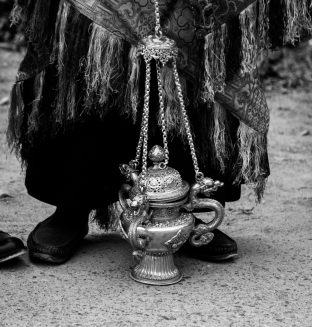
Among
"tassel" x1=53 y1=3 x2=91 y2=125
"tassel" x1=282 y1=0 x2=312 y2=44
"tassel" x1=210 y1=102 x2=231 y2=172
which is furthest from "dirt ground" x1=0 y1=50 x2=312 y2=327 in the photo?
"tassel" x1=282 y1=0 x2=312 y2=44

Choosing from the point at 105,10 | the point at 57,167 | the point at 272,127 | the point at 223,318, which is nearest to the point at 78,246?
the point at 57,167

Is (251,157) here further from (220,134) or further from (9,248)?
(9,248)

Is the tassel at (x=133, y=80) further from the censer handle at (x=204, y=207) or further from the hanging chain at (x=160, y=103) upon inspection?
the censer handle at (x=204, y=207)

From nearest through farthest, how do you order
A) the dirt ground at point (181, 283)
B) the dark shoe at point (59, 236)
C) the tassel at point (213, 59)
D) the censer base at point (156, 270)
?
1. the dirt ground at point (181, 283)
2. the tassel at point (213, 59)
3. the censer base at point (156, 270)
4. the dark shoe at point (59, 236)

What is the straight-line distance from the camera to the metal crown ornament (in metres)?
2.10

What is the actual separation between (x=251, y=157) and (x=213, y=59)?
373 millimetres

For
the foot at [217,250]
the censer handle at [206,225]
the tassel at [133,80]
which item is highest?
the tassel at [133,80]

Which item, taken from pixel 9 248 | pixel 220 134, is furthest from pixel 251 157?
pixel 9 248

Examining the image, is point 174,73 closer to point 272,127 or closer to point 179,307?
point 179,307

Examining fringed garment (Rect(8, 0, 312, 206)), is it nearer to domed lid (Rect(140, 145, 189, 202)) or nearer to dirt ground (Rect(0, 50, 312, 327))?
domed lid (Rect(140, 145, 189, 202))

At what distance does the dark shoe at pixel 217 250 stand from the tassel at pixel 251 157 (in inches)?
8.5

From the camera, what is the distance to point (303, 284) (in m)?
2.26

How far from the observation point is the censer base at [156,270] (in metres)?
2.21

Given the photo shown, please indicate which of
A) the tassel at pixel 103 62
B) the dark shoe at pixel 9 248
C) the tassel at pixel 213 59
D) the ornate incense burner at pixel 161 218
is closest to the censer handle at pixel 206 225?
the ornate incense burner at pixel 161 218
